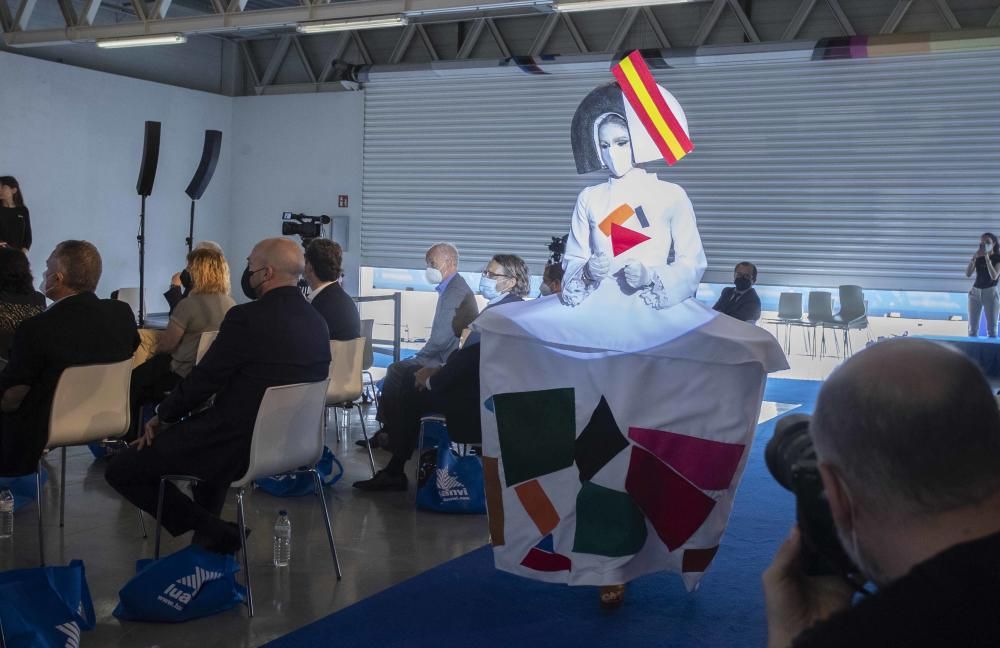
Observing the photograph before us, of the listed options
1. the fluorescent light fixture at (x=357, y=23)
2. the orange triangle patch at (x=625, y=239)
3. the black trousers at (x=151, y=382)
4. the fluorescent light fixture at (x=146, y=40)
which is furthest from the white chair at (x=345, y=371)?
the fluorescent light fixture at (x=146, y=40)

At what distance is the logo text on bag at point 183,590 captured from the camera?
Result: 330 cm

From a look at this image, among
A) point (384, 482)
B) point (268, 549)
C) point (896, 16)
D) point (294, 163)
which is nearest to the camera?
point (268, 549)

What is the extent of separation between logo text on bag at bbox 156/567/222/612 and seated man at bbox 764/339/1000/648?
2777mm

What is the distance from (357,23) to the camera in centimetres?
938

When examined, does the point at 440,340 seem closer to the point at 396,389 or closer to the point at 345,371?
the point at 396,389

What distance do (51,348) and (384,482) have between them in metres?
1.91

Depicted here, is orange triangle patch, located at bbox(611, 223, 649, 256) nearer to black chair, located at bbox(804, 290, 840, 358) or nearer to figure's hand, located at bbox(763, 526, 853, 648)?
figure's hand, located at bbox(763, 526, 853, 648)

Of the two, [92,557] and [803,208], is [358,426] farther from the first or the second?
[803,208]

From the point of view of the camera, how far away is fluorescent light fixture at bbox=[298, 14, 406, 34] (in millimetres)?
9164

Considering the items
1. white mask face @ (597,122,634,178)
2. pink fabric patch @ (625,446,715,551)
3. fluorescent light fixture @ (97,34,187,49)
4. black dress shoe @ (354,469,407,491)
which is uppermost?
fluorescent light fixture @ (97,34,187,49)

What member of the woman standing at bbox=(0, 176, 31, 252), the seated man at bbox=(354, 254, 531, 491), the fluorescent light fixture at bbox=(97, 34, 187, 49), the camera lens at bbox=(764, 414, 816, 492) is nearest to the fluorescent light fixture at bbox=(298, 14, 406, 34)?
the fluorescent light fixture at bbox=(97, 34, 187, 49)

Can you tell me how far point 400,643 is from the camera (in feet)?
10.4

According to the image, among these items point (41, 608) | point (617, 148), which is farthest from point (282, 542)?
point (617, 148)

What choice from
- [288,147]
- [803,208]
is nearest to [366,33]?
[288,147]
